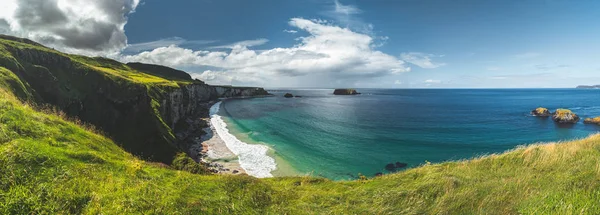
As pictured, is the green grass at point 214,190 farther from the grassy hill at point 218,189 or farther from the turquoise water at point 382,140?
the turquoise water at point 382,140

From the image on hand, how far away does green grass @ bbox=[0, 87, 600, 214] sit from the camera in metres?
Answer: 6.51

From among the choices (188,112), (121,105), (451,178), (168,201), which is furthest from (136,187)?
(188,112)

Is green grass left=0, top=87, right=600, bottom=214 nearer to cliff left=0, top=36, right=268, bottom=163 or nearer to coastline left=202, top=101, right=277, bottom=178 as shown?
cliff left=0, top=36, right=268, bottom=163

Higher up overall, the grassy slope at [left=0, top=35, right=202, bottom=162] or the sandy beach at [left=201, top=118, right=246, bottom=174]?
the grassy slope at [left=0, top=35, right=202, bottom=162]

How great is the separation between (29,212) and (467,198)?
1202cm

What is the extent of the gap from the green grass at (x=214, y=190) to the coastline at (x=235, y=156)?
21800 mm

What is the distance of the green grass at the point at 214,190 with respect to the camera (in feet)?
21.4

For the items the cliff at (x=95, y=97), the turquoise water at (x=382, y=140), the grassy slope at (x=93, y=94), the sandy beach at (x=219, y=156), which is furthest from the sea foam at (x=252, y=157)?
the grassy slope at (x=93, y=94)

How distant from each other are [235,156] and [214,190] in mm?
30692

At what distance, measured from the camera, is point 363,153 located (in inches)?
1527

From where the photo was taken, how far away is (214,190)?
8.86 m

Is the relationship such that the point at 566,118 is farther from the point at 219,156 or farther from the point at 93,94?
the point at 93,94

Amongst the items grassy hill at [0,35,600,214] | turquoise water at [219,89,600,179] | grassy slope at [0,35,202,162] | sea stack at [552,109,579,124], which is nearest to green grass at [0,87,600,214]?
grassy hill at [0,35,600,214]

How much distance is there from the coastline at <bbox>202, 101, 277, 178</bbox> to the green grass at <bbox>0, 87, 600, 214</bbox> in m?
21.8
